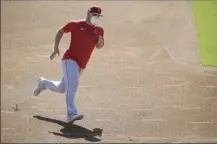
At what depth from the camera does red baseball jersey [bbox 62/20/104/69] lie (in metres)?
8.06

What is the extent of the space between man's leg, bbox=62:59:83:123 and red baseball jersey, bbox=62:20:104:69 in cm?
11

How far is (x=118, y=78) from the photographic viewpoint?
1026 cm

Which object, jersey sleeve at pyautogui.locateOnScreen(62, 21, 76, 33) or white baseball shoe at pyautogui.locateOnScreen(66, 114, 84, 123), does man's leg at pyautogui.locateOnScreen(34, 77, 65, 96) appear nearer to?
white baseball shoe at pyautogui.locateOnScreen(66, 114, 84, 123)

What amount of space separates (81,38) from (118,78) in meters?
2.35

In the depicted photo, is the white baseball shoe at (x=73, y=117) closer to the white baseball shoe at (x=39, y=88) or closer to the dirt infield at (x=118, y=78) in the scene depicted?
the dirt infield at (x=118, y=78)

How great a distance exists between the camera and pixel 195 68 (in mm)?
10805

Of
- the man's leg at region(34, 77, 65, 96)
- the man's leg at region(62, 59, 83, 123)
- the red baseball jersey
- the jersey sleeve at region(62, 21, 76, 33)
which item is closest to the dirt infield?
the man's leg at region(62, 59, 83, 123)

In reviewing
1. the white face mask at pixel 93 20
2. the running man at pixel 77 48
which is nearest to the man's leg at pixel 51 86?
the running man at pixel 77 48

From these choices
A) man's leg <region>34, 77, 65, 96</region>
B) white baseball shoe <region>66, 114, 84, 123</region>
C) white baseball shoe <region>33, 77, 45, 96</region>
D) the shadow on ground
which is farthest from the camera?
white baseball shoe <region>33, 77, 45, 96</region>

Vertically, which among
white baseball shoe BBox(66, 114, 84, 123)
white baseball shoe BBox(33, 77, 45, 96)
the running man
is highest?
the running man

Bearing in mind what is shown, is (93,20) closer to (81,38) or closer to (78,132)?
(81,38)

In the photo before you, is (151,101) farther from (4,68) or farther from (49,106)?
(4,68)

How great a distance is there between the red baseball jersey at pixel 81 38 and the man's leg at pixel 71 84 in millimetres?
112

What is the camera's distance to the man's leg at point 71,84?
A: 8.05 metres
